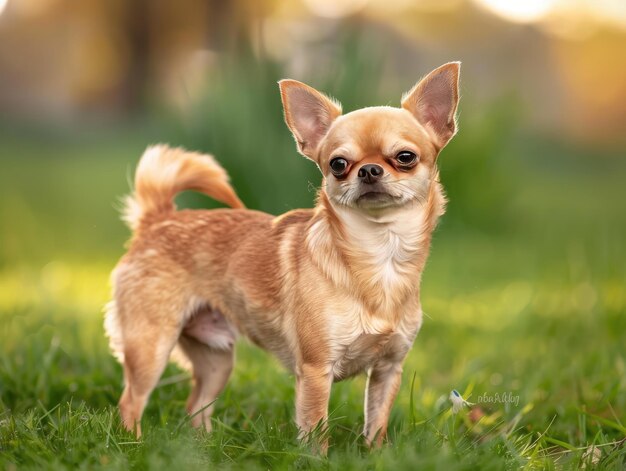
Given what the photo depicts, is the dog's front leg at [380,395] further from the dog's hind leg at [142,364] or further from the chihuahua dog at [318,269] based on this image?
the dog's hind leg at [142,364]

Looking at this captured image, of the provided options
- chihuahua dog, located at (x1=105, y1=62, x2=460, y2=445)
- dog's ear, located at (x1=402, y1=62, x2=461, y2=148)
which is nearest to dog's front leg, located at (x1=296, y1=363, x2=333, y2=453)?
chihuahua dog, located at (x1=105, y1=62, x2=460, y2=445)

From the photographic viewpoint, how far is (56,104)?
22.5m

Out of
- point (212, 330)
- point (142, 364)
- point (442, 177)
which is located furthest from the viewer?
point (442, 177)

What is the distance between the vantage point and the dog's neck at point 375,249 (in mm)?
2994

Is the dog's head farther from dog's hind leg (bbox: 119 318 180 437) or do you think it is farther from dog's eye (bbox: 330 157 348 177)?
dog's hind leg (bbox: 119 318 180 437)

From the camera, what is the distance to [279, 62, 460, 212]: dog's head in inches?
111

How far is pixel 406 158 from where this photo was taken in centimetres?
286

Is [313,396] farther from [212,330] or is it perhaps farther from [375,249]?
[212,330]

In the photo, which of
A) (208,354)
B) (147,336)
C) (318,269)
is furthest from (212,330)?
(318,269)

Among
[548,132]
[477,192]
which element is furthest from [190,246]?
[548,132]

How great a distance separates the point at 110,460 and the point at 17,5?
2023 cm

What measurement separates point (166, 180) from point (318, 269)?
1.10m

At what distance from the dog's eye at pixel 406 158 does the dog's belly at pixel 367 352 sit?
635mm

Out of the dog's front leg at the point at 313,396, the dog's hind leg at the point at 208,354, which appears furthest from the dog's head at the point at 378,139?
the dog's hind leg at the point at 208,354
